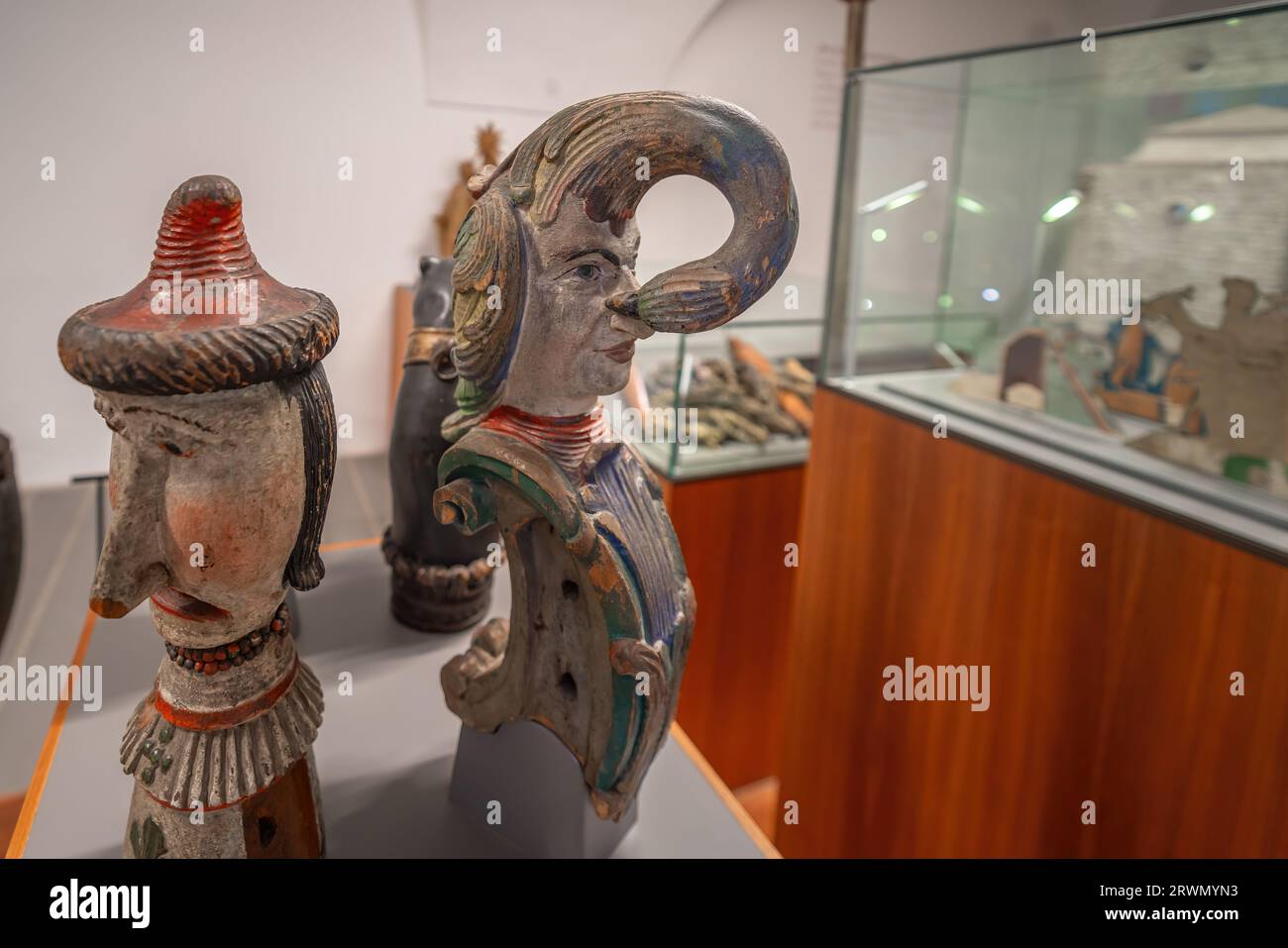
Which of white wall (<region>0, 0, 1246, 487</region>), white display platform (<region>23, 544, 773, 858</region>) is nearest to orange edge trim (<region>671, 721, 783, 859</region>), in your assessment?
white display platform (<region>23, 544, 773, 858</region>)

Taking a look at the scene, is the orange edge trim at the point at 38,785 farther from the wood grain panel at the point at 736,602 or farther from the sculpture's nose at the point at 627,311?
the wood grain panel at the point at 736,602

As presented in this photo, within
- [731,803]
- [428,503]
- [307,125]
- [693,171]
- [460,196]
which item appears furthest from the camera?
[460,196]

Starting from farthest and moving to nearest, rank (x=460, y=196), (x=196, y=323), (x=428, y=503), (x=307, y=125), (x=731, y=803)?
(x=460, y=196), (x=307, y=125), (x=428, y=503), (x=731, y=803), (x=196, y=323)

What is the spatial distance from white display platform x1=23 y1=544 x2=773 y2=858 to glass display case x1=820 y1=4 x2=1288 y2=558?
80 centimetres

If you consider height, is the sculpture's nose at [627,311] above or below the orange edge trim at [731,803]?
above

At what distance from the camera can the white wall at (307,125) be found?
2139 mm

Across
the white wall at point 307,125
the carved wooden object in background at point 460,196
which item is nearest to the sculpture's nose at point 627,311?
the white wall at point 307,125

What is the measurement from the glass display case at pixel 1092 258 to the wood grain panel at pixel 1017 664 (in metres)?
0.07

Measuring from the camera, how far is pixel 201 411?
2.59 ft

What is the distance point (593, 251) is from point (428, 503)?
653 mm

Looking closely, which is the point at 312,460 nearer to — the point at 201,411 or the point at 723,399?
the point at 201,411

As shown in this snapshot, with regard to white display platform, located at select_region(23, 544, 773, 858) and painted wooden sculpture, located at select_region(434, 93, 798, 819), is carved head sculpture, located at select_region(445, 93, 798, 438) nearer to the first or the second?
painted wooden sculpture, located at select_region(434, 93, 798, 819)

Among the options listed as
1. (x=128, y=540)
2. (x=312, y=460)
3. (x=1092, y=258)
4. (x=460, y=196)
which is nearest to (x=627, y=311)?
(x=312, y=460)

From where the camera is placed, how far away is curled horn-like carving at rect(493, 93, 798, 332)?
2.77 feet
